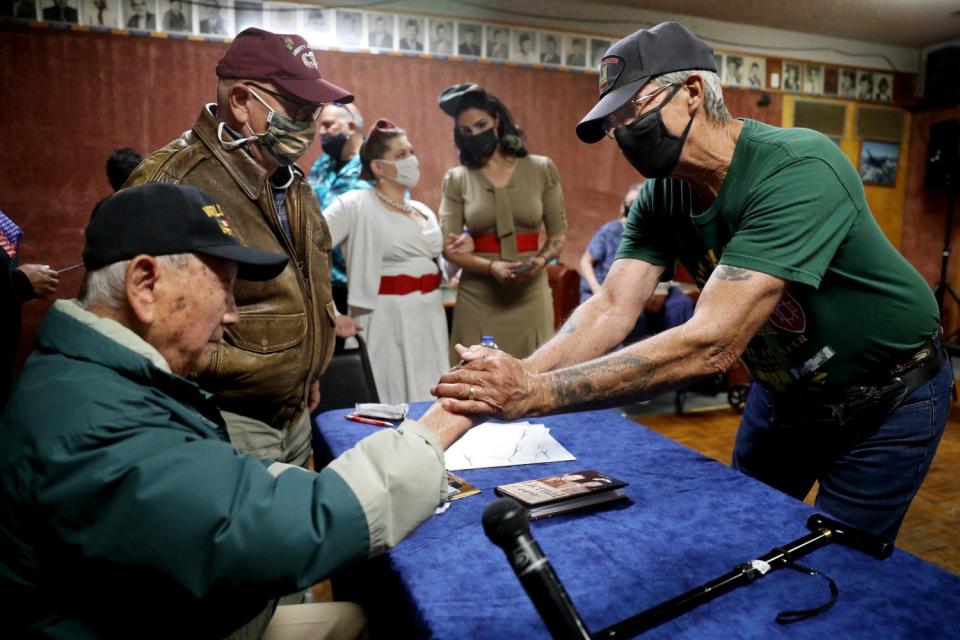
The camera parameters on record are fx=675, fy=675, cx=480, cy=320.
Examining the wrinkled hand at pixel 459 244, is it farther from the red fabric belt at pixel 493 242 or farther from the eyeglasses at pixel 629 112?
the eyeglasses at pixel 629 112

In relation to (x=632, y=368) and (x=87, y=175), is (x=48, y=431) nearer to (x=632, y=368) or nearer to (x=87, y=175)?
(x=632, y=368)

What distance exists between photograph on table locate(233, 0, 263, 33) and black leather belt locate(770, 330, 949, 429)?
498cm

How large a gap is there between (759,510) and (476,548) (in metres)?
0.59

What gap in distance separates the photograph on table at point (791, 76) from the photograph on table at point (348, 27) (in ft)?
15.3

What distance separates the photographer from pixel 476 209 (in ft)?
11.5

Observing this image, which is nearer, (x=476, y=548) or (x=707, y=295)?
(x=476, y=548)

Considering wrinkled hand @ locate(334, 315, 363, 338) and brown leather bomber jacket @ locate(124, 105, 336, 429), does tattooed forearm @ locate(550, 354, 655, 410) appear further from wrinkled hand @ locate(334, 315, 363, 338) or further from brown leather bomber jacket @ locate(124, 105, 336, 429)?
wrinkled hand @ locate(334, 315, 363, 338)

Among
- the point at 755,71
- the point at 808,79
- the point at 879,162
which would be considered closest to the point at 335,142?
the point at 755,71

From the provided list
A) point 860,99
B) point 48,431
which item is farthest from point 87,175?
point 860,99

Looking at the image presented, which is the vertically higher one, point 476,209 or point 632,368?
point 476,209

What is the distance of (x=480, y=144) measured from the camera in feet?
11.3

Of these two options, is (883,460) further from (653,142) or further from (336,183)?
(336,183)

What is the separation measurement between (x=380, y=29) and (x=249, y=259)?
4.94 meters

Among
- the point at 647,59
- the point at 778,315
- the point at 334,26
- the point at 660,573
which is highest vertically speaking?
the point at 334,26
